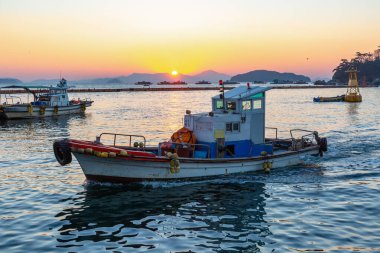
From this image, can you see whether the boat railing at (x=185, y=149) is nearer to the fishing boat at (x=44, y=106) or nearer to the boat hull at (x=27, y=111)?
the fishing boat at (x=44, y=106)

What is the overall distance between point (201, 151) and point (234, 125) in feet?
8.05

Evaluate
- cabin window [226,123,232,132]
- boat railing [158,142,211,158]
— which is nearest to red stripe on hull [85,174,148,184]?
boat railing [158,142,211,158]

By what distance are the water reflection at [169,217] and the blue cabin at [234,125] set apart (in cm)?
244

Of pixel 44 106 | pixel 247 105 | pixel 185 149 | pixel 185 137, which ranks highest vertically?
pixel 247 105

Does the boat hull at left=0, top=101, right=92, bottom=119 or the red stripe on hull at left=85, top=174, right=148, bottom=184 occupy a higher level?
the boat hull at left=0, top=101, right=92, bottom=119

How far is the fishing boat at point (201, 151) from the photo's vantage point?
19.1 m

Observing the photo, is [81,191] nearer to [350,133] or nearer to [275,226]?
[275,226]

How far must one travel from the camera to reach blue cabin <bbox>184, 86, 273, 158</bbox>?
72.1 ft

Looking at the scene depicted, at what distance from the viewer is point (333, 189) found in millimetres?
19922

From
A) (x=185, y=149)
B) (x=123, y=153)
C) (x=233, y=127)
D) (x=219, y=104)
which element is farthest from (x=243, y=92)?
(x=123, y=153)

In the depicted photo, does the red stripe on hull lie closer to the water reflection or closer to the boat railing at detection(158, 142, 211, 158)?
the water reflection

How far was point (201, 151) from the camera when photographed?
21.9 metres

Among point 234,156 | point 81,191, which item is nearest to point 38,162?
point 81,191

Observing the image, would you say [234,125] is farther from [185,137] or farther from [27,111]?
[27,111]
